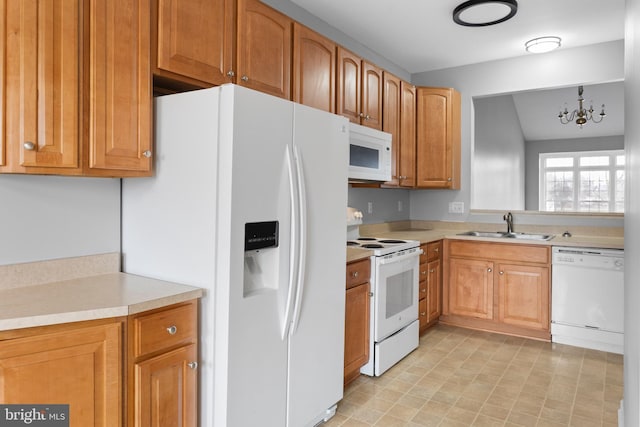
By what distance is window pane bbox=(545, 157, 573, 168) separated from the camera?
25.0 ft

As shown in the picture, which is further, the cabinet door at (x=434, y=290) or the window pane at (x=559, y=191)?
the window pane at (x=559, y=191)

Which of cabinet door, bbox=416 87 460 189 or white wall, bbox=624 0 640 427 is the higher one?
cabinet door, bbox=416 87 460 189

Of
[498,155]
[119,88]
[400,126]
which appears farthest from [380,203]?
[498,155]

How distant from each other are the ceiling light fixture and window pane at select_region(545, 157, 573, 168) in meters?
4.38

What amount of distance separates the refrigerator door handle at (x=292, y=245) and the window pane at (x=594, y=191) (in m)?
7.24

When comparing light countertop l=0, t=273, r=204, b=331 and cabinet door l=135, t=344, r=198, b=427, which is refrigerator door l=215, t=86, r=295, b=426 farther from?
light countertop l=0, t=273, r=204, b=331

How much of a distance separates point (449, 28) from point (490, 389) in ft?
9.28

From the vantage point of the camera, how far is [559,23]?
3.43 meters

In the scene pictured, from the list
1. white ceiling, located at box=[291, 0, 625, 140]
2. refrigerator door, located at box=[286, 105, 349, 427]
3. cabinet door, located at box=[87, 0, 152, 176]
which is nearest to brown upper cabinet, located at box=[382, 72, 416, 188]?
white ceiling, located at box=[291, 0, 625, 140]

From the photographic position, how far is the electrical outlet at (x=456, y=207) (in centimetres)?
465

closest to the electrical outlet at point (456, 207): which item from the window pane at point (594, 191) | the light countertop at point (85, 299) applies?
the light countertop at point (85, 299)

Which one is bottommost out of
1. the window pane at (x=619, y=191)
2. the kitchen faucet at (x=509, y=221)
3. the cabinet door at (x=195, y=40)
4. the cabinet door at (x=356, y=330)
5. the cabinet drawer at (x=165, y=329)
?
the cabinet door at (x=356, y=330)

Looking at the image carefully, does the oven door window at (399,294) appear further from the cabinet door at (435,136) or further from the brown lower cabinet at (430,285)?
the cabinet door at (435,136)

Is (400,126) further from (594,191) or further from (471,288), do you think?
(594,191)
